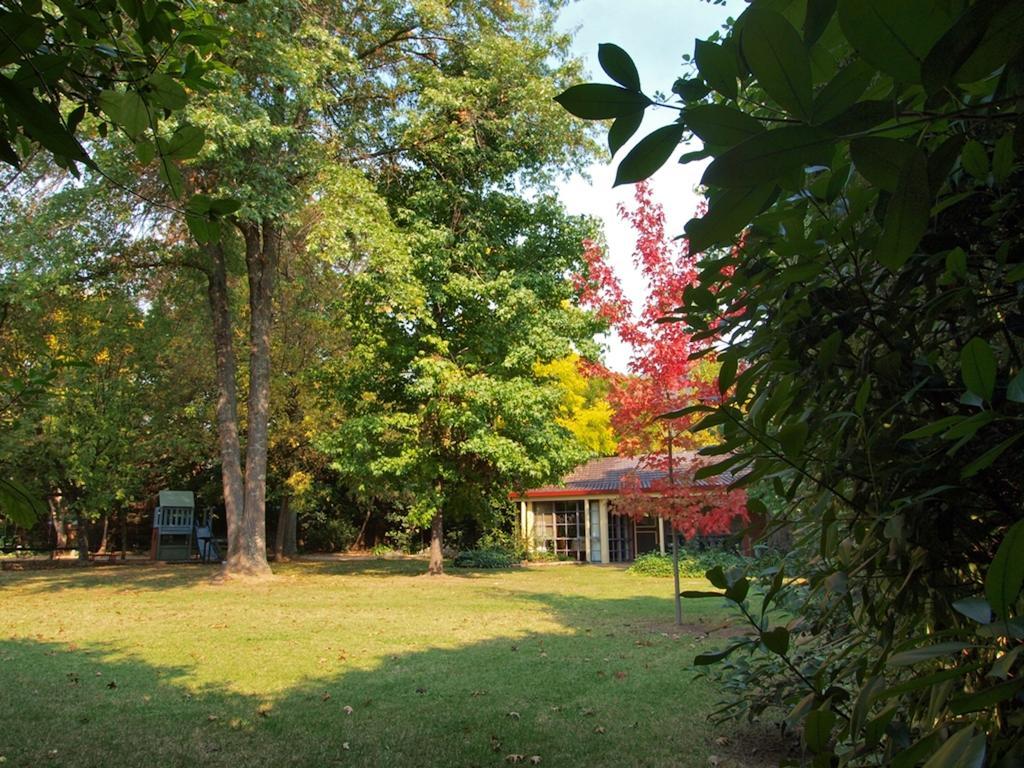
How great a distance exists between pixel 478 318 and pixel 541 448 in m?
3.27

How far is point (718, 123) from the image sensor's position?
55 centimetres

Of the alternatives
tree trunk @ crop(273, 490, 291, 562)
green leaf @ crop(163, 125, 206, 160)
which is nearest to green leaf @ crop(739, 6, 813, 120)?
green leaf @ crop(163, 125, 206, 160)

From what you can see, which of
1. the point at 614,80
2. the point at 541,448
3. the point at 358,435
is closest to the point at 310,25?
the point at 358,435

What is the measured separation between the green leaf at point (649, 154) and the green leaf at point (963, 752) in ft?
1.69

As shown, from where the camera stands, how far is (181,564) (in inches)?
839

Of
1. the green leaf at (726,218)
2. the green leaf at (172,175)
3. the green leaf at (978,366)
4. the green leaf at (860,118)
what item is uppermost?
the green leaf at (172,175)

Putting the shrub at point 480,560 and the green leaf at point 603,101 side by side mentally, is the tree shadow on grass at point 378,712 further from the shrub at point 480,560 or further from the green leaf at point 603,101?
the shrub at point 480,560

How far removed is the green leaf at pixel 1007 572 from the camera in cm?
55

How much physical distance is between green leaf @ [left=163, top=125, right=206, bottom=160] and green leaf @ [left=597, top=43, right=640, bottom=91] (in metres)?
1.00

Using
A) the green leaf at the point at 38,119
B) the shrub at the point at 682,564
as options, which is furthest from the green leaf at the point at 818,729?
the shrub at the point at 682,564

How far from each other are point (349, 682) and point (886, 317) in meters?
6.13

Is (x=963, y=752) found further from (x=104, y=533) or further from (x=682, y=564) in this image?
(x=104, y=533)

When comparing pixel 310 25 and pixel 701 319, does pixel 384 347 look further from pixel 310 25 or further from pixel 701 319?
pixel 701 319

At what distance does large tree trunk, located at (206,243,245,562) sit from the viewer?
16.0 metres
